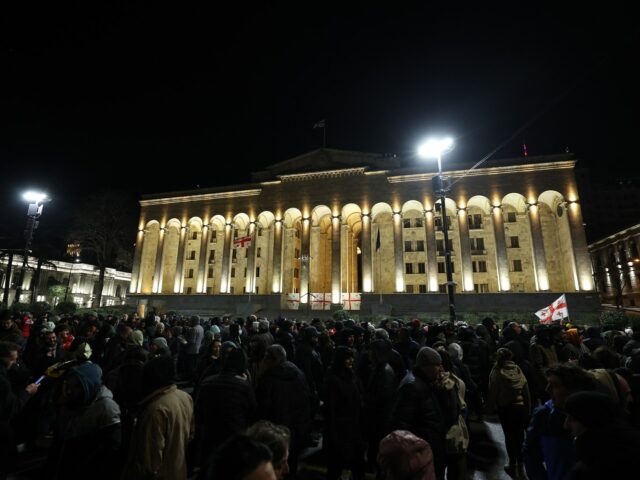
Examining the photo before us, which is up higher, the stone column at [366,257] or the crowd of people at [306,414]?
the stone column at [366,257]

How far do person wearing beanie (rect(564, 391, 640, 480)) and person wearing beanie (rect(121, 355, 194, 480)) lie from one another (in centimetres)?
304

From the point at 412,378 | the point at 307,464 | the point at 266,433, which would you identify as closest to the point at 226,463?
the point at 266,433

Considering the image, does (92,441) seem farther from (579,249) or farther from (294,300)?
(579,249)

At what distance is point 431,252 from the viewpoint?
33312 mm

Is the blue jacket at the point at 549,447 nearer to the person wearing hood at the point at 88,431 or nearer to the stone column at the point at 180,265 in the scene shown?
the person wearing hood at the point at 88,431

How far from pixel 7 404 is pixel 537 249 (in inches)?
1418

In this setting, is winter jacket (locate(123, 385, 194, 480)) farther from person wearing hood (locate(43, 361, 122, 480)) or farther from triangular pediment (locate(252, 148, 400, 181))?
triangular pediment (locate(252, 148, 400, 181))

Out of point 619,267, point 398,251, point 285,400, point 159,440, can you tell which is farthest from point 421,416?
point 619,267

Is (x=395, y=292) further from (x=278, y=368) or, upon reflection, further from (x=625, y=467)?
(x=625, y=467)

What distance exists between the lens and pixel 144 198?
4319 cm

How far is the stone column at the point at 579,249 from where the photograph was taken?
1133 inches

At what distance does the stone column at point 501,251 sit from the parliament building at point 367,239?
4.1 inches

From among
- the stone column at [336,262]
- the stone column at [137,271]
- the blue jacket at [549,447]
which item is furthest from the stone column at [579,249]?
the stone column at [137,271]

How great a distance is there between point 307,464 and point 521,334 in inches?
255
